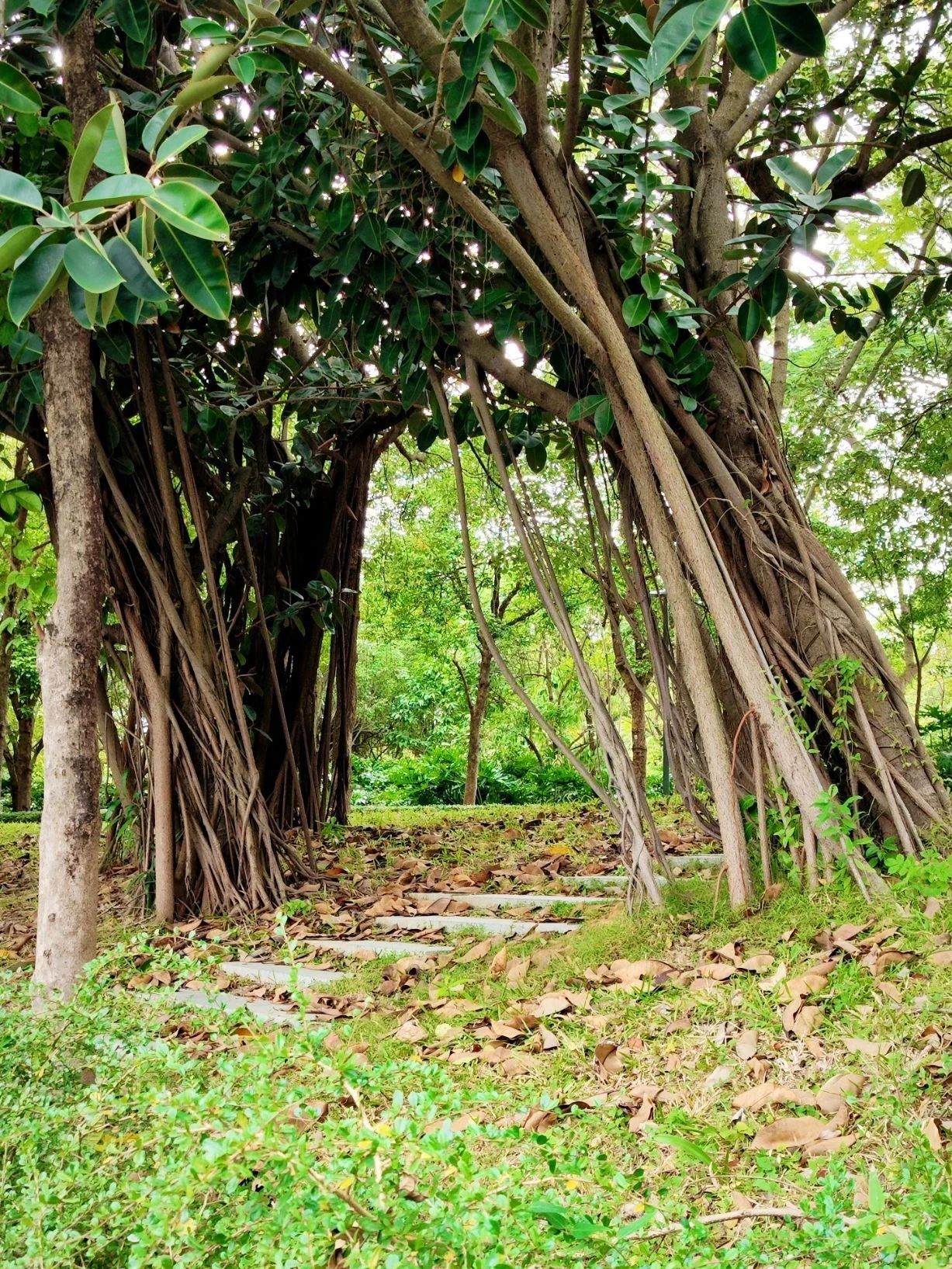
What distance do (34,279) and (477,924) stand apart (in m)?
2.39

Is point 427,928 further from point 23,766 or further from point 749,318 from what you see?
point 23,766

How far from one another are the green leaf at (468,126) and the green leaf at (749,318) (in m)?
0.98

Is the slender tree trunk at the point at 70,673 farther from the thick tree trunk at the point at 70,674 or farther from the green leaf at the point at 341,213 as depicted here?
the green leaf at the point at 341,213

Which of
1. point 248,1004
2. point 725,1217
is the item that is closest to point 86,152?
point 725,1217

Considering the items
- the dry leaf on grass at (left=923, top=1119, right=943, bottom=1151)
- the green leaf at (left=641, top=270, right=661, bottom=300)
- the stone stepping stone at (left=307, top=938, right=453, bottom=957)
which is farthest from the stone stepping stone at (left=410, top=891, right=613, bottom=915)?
the green leaf at (left=641, top=270, right=661, bottom=300)

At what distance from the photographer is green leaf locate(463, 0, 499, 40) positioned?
60.7 inches

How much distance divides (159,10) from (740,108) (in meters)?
2.04

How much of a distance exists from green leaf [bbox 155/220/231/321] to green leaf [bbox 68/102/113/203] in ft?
0.50

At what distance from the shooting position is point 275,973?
2975 millimetres

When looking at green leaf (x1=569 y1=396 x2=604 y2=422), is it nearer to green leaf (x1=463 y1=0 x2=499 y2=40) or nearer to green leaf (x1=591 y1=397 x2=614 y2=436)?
green leaf (x1=591 y1=397 x2=614 y2=436)

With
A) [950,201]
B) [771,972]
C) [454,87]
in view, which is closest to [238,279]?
[454,87]

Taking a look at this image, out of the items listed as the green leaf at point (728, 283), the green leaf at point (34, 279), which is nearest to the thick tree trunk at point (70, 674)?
the green leaf at point (34, 279)

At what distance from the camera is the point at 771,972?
7.00 feet

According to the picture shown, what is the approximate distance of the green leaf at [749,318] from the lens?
9.09 feet
